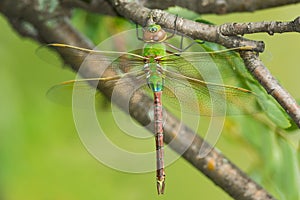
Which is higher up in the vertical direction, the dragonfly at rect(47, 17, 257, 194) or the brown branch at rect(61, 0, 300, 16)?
the brown branch at rect(61, 0, 300, 16)

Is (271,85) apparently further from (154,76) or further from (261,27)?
(154,76)

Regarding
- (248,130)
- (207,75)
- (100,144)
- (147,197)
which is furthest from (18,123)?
(207,75)

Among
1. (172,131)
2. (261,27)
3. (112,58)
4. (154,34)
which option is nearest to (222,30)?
(261,27)

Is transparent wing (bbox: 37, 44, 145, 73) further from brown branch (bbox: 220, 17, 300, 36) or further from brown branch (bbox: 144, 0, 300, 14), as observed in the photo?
brown branch (bbox: 220, 17, 300, 36)

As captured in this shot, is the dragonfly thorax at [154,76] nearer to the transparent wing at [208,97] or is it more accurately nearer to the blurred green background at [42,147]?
the transparent wing at [208,97]

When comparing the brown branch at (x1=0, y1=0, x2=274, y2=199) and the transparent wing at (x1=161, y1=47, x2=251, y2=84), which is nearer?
the transparent wing at (x1=161, y1=47, x2=251, y2=84)

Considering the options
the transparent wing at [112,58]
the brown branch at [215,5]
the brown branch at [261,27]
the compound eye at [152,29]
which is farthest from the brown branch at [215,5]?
the brown branch at [261,27]

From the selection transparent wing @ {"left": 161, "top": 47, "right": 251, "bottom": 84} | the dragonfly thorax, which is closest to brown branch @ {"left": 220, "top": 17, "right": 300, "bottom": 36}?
transparent wing @ {"left": 161, "top": 47, "right": 251, "bottom": 84}

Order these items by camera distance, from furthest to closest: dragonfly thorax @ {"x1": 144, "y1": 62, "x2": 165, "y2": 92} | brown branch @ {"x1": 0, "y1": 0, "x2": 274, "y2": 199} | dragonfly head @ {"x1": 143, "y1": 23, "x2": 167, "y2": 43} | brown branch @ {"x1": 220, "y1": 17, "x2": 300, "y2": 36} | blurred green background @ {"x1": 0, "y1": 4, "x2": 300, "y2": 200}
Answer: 1. blurred green background @ {"x1": 0, "y1": 4, "x2": 300, "y2": 200}
2. brown branch @ {"x1": 0, "y1": 0, "x2": 274, "y2": 199}
3. dragonfly thorax @ {"x1": 144, "y1": 62, "x2": 165, "y2": 92}
4. dragonfly head @ {"x1": 143, "y1": 23, "x2": 167, "y2": 43}
5. brown branch @ {"x1": 220, "y1": 17, "x2": 300, "y2": 36}
